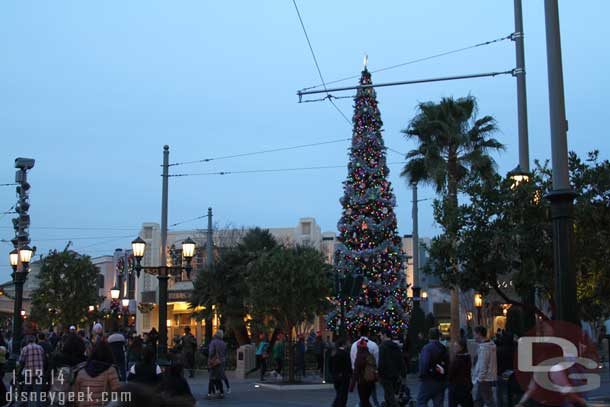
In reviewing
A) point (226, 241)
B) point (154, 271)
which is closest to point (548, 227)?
point (154, 271)

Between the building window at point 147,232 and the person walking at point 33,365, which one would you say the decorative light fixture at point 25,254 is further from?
the building window at point 147,232

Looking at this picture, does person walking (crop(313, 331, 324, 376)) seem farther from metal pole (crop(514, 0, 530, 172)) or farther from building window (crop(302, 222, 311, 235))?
building window (crop(302, 222, 311, 235))

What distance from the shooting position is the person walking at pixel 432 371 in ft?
44.9

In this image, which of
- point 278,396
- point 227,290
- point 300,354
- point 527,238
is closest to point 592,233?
point 527,238

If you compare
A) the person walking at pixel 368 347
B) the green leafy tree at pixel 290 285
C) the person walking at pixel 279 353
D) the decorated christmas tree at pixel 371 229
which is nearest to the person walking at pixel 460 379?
the person walking at pixel 368 347

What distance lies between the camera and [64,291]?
1638 inches

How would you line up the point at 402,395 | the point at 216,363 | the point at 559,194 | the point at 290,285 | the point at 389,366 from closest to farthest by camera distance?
1. the point at 559,194
2. the point at 389,366
3. the point at 402,395
4. the point at 216,363
5. the point at 290,285

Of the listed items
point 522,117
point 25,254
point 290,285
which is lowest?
point 290,285

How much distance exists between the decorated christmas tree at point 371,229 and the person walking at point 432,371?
21316 mm

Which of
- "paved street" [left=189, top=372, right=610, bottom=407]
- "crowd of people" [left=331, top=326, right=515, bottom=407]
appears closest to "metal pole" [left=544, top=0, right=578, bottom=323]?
"crowd of people" [left=331, top=326, right=515, bottom=407]

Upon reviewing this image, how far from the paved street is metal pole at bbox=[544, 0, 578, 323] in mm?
6994

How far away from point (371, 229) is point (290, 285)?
35.3ft

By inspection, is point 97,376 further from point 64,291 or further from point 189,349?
point 64,291

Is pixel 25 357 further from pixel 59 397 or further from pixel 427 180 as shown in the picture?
pixel 427 180
